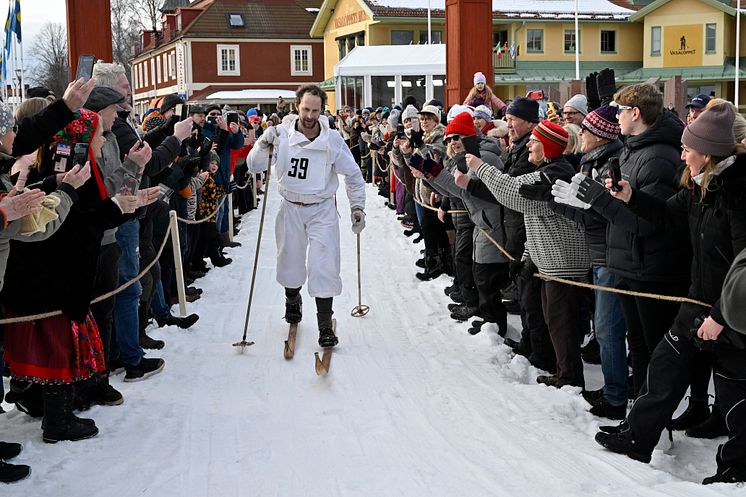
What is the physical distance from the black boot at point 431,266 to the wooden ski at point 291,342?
3207 mm

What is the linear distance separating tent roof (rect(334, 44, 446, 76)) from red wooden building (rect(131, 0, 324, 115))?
17.7 meters

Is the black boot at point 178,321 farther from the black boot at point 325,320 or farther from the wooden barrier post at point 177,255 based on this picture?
the black boot at point 325,320

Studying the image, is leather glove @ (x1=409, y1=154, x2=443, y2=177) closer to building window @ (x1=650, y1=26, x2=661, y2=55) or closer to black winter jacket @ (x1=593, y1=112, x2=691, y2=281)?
→ black winter jacket @ (x1=593, y1=112, x2=691, y2=281)

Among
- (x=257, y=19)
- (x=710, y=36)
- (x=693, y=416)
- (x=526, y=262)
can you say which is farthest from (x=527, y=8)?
(x=693, y=416)

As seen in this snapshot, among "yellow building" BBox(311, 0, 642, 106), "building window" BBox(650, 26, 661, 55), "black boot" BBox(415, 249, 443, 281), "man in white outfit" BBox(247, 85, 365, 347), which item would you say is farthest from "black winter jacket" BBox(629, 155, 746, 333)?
"building window" BBox(650, 26, 661, 55)

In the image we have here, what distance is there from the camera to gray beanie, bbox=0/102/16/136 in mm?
4406

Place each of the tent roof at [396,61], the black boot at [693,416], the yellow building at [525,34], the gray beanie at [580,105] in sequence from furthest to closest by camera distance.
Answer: the yellow building at [525,34] < the tent roof at [396,61] < the gray beanie at [580,105] < the black boot at [693,416]

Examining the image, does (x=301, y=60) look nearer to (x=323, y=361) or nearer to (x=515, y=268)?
(x=515, y=268)

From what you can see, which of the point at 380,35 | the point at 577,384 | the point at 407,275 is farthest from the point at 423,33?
the point at 577,384

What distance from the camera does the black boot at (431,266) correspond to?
10797 millimetres

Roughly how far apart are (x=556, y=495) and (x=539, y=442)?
0.84m

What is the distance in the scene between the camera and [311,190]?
7578mm

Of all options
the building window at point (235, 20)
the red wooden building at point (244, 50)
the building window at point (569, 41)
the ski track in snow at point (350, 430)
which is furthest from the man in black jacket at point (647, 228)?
the building window at point (235, 20)

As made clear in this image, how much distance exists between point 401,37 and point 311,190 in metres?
35.6
